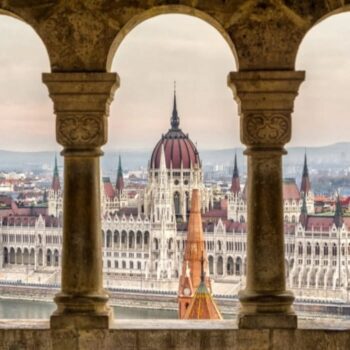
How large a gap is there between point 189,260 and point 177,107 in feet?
52.6

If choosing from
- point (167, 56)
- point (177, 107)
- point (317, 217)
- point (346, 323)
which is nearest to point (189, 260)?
point (167, 56)

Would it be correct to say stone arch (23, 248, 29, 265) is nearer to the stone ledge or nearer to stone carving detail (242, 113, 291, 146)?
the stone ledge

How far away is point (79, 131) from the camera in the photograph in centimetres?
370

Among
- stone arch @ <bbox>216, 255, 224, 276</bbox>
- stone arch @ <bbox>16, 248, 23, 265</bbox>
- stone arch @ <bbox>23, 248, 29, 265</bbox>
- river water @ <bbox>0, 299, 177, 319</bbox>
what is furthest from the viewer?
stone arch @ <bbox>16, 248, 23, 265</bbox>

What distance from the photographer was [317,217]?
51.5m

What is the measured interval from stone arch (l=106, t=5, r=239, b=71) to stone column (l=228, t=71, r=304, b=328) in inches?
7.0

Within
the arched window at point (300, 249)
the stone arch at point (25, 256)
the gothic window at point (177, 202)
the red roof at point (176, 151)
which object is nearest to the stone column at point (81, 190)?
the red roof at point (176, 151)

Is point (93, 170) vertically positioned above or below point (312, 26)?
below

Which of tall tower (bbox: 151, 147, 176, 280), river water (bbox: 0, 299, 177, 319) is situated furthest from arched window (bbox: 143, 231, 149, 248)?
river water (bbox: 0, 299, 177, 319)

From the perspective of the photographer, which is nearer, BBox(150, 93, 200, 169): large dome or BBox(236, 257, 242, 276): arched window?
BBox(150, 93, 200, 169): large dome

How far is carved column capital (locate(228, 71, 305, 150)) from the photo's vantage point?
3.69 m

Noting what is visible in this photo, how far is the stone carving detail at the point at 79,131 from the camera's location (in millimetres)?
3701

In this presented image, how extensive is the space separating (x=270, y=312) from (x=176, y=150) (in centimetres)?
4464

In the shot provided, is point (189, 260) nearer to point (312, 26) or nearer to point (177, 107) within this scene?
point (177, 107)
